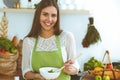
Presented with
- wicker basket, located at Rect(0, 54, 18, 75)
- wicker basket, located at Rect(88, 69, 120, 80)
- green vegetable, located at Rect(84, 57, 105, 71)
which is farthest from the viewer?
green vegetable, located at Rect(84, 57, 105, 71)

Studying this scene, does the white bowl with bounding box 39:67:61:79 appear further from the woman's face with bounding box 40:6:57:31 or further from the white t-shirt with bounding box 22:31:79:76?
the woman's face with bounding box 40:6:57:31

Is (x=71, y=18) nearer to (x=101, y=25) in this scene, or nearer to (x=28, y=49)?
(x=101, y=25)

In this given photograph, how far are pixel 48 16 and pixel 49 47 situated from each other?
21 centimetres

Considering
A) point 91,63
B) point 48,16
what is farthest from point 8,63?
point 48,16

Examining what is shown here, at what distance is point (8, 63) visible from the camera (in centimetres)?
265

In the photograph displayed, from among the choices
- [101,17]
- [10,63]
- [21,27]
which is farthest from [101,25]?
[10,63]

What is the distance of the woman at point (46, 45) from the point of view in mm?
1669

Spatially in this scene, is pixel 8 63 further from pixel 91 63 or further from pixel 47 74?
pixel 47 74

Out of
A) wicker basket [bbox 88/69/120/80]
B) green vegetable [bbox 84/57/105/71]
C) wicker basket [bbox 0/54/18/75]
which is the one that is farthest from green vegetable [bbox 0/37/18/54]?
wicker basket [bbox 88/69/120/80]

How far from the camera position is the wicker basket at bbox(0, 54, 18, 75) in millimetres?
2617

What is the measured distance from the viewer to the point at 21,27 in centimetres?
298

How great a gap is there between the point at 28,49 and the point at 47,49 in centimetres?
12

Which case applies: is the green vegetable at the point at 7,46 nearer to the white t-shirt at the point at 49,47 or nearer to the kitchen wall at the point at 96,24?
the kitchen wall at the point at 96,24

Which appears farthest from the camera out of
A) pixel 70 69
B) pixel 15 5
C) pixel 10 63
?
pixel 15 5
